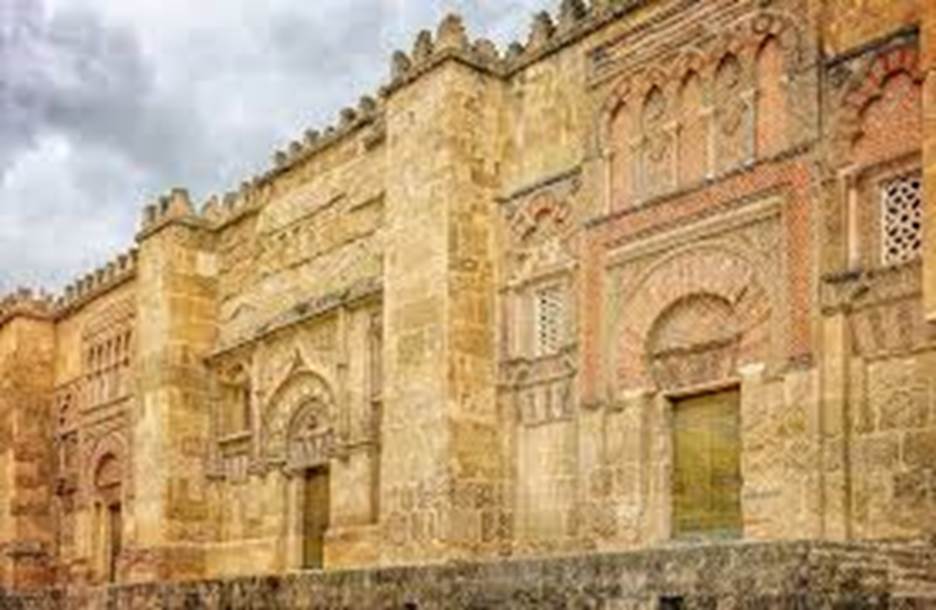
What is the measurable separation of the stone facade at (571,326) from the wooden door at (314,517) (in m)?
0.04

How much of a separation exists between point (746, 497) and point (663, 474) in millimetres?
1001

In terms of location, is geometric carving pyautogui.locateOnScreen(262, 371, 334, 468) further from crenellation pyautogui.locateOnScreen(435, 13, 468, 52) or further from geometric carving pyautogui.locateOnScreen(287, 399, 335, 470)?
crenellation pyautogui.locateOnScreen(435, 13, 468, 52)

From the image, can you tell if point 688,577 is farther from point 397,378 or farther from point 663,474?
point 397,378

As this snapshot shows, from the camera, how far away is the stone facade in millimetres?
9219

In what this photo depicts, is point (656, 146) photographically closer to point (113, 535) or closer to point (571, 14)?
point (571, 14)

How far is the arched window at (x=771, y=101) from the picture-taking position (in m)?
10.2

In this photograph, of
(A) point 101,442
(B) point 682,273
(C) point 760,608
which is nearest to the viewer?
(C) point 760,608

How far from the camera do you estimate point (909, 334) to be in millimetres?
9078

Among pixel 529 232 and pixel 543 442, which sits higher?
pixel 529 232

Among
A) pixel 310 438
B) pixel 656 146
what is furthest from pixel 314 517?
pixel 656 146

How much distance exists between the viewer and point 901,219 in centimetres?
935

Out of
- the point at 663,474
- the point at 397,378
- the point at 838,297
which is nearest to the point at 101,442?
the point at 397,378

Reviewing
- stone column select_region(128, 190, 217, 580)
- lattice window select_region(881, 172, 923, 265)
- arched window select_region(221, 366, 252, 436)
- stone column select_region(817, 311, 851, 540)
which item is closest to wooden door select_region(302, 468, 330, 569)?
arched window select_region(221, 366, 252, 436)

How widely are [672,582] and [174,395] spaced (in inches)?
425
